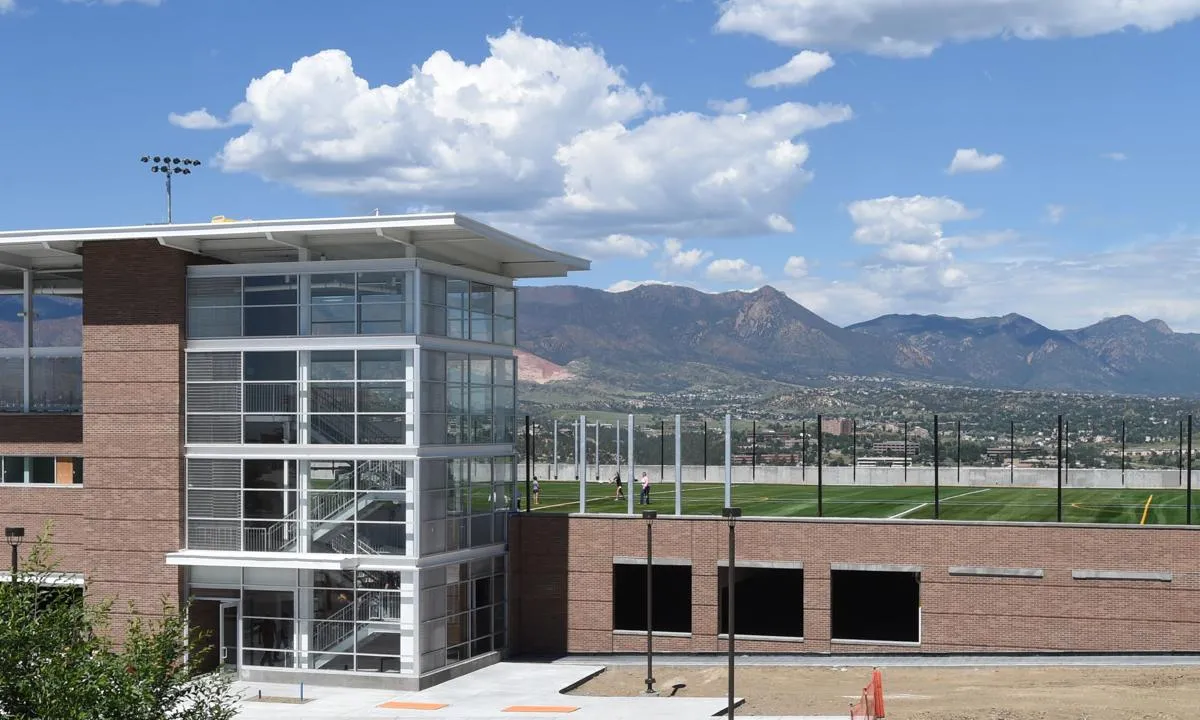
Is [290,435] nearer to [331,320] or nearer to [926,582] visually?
[331,320]

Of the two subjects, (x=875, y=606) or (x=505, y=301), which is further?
(x=875, y=606)

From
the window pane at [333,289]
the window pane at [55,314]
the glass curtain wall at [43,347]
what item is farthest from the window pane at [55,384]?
the window pane at [333,289]

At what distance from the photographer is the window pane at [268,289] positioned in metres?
42.2

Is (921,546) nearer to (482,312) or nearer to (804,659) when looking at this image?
(804,659)

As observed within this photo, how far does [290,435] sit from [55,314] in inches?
442

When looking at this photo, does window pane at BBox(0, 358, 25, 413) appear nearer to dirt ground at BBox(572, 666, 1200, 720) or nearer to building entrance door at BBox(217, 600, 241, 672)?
building entrance door at BBox(217, 600, 241, 672)

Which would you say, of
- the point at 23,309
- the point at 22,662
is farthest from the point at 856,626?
the point at 22,662

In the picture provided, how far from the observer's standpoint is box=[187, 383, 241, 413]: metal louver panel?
42.2 meters

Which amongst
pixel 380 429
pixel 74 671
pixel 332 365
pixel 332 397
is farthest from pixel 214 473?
pixel 74 671

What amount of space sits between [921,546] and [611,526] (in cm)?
963

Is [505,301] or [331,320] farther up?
[505,301]

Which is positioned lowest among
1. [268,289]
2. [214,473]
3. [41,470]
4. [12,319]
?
[41,470]

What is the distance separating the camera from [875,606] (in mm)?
54438

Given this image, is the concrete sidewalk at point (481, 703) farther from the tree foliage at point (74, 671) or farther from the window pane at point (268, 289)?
the tree foliage at point (74, 671)
